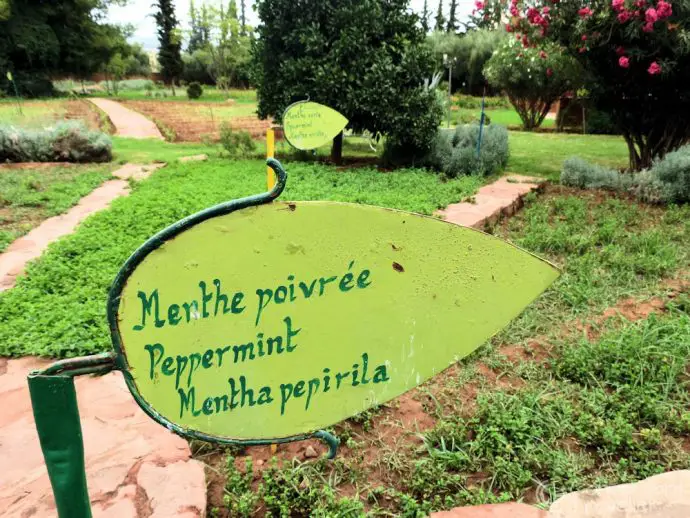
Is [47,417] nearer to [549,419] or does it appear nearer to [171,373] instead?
[171,373]

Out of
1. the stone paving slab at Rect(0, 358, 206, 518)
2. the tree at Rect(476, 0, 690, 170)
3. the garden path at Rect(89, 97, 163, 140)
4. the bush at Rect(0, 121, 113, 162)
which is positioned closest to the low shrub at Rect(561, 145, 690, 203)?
the tree at Rect(476, 0, 690, 170)

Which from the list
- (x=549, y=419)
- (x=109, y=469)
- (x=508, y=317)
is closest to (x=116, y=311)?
(x=508, y=317)

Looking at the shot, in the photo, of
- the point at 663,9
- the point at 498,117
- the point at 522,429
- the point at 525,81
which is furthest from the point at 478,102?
the point at 522,429

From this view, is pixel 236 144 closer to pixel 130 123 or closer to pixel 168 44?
pixel 130 123

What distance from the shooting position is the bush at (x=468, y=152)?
6426 millimetres

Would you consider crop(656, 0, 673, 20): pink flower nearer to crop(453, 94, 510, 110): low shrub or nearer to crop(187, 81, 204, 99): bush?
crop(453, 94, 510, 110): low shrub

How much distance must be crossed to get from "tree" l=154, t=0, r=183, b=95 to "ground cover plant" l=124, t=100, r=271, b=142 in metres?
12.6

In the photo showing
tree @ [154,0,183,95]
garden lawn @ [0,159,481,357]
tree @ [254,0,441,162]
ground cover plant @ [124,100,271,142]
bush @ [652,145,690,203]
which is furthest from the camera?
tree @ [154,0,183,95]

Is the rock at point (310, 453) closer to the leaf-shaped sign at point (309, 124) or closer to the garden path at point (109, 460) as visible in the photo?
the garden path at point (109, 460)

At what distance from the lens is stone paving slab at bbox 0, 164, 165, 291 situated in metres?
3.54

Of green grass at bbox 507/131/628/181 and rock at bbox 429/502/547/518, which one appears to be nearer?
rock at bbox 429/502/547/518

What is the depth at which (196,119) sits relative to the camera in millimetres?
14914

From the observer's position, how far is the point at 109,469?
1589mm

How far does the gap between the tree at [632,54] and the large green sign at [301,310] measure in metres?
4.56
